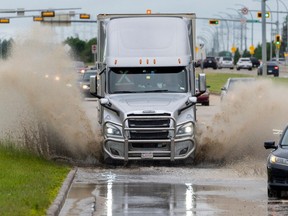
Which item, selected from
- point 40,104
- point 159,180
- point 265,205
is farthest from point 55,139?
point 265,205

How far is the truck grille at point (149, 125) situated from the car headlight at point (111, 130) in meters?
0.34

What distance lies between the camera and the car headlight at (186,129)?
24436 mm

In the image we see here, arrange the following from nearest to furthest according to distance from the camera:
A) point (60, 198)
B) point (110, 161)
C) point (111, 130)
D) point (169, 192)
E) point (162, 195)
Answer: point (60, 198)
point (162, 195)
point (169, 192)
point (111, 130)
point (110, 161)

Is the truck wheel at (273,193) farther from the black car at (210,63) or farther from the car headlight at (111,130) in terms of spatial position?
the black car at (210,63)

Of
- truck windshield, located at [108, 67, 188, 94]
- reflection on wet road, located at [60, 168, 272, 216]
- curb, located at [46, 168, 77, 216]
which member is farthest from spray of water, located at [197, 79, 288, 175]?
curb, located at [46, 168, 77, 216]

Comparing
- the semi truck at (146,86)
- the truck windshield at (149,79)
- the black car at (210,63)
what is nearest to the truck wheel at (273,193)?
the semi truck at (146,86)

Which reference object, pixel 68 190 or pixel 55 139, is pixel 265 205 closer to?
pixel 68 190

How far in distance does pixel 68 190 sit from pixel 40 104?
7585 millimetres

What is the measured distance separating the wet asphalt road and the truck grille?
2.65ft

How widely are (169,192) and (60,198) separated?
9.39 feet

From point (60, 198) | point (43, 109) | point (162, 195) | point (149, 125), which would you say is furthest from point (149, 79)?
point (60, 198)

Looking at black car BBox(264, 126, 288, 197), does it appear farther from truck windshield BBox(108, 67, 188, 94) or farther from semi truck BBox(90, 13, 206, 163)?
truck windshield BBox(108, 67, 188, 94)

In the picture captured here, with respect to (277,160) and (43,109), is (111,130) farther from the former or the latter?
(277,160)

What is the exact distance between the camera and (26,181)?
19.4 m
